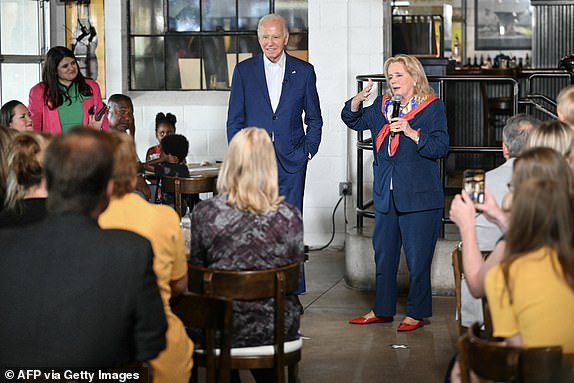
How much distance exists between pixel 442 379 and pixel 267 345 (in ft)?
5.15

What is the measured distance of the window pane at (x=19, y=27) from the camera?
854cm

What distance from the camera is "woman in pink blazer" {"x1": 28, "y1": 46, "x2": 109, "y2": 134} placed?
7.01 metres

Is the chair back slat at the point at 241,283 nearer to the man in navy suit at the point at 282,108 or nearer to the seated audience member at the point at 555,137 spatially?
the seated audience member at the point at 555,137

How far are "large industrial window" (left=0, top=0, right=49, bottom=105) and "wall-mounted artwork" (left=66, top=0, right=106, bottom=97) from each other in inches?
12.9

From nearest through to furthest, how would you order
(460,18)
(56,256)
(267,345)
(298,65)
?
1. (56,256)
2. (267,345)
3. (298,65)
4. (460,18)

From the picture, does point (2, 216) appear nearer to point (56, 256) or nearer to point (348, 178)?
point (56, 256)

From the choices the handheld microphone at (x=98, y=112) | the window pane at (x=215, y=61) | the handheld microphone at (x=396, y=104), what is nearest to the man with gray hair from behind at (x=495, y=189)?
the handheld microphone at (x=396, y=104)

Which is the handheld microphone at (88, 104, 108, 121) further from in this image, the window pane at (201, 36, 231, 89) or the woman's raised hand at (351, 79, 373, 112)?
the window pane at (201, 36, 231, 89)

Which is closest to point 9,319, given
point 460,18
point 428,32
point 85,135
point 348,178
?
point 85,135

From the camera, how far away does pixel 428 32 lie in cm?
1309

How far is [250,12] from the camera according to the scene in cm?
958

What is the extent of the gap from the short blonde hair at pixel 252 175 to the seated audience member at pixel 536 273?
115 centimetres

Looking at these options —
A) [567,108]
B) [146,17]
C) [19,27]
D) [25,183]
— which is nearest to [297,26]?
[146,17]

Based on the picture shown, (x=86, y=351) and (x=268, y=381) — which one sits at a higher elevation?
(x=86, y=351)
